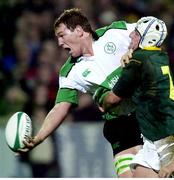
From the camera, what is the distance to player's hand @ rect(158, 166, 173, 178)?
23.9 feet

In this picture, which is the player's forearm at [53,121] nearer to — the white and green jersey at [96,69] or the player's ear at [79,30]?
the white and green jersey at [96,69]

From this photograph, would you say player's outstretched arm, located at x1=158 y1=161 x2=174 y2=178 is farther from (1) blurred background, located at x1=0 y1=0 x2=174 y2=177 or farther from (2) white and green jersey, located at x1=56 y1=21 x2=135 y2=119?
(1) blurred background, located at x1=0 y1=0 x2=174 y2=177

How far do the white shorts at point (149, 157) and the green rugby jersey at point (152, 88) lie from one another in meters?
0.08

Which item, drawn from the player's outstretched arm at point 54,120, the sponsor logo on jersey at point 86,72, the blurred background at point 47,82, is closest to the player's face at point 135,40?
the sponsor logo on jersey at point 86,72

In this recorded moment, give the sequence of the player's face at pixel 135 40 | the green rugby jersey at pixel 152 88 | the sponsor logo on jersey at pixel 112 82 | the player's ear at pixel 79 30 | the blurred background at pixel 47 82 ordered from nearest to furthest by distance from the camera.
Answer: the green rugby jersey at pixel 152 88, the player's face at pixel 135 40, the sponsor logo on jersey at pixel 112 82, the player's ear at pixel 79 30, the blurred background at pixel 47 82

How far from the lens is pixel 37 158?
38.4 feet

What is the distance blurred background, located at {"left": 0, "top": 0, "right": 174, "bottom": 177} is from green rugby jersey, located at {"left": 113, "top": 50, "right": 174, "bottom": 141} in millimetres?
4008

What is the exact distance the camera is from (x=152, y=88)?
23.9 ft

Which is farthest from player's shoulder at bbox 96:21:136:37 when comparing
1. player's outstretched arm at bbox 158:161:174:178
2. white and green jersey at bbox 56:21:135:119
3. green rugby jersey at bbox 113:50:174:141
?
player's outstretched arm at bbox 158:161:174:178

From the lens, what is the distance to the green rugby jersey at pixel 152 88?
23.8ft

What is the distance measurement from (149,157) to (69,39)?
1197mm

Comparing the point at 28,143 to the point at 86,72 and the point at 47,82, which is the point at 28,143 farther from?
the point at 47,82

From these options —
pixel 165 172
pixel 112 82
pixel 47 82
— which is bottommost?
pixel 165 172

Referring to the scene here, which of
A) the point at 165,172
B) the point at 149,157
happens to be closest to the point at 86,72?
the point at 149,157
